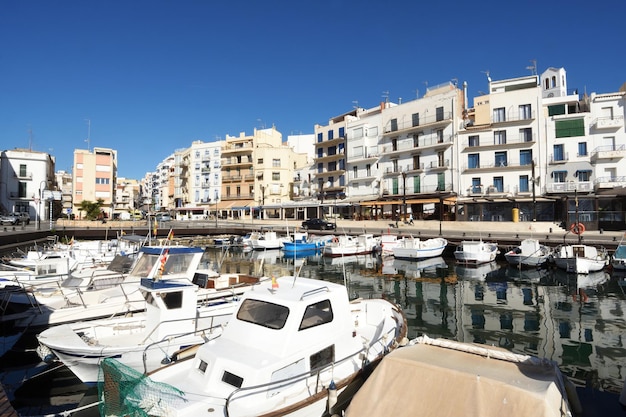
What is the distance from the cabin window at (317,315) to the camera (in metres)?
7.32

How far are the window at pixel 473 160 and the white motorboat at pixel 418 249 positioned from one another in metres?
19.3

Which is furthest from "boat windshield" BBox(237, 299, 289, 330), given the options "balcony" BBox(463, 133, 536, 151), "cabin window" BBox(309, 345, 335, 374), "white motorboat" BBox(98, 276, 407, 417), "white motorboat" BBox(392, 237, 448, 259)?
"balcony" BBox(463, 133, 536, 151)

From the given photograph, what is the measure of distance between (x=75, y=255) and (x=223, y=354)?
23.5m

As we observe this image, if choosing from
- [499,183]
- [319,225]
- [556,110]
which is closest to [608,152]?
[556,110]

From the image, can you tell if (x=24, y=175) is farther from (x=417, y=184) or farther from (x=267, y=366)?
(x=267, y=366)

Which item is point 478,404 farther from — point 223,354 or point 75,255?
point 75,255

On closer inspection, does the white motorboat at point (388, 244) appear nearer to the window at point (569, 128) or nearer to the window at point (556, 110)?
the window at point (569, 128)

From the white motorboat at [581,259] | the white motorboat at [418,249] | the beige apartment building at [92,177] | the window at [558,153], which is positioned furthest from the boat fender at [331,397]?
the beige apartment building at [92,177]

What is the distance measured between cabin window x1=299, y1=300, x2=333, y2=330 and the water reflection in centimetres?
95

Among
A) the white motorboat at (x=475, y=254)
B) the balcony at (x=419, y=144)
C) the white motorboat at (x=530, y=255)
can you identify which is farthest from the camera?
the balcony at (x=419, y=144)

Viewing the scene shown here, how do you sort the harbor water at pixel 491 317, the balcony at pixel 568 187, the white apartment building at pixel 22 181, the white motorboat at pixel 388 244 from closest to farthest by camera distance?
1. the harbor water at pixel 491 317
2. the white motorboat at pixel 388 244
3. the balcony at pixel 568 187
4. the white apartment building at pixel 22 181

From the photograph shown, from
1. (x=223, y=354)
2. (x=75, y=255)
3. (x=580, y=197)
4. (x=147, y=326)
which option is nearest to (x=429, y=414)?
(x=223, y=354)

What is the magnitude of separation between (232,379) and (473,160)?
4931 cm

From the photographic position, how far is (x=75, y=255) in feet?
83.7
